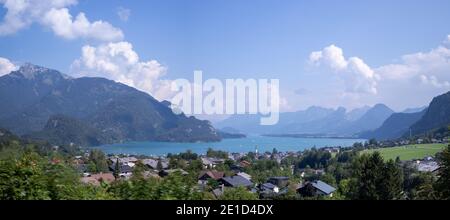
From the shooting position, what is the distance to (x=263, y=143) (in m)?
65.9

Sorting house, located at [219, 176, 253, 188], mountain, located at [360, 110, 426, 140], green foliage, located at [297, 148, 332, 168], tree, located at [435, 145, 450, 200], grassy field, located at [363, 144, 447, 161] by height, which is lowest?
green foliage, located at [297, 148, 332, 168]

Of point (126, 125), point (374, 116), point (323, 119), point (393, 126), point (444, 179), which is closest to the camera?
point (444, 179)

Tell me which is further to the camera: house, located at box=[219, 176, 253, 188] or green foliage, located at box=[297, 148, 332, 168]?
green foliage, located at box=[297, 148, 332, 168]

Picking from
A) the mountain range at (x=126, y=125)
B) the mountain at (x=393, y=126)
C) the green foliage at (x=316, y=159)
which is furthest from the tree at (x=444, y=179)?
the mountain at (x=393, y=126)

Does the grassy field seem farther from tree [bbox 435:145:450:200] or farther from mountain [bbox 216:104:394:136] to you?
tree [bbox 435:145:450:200]

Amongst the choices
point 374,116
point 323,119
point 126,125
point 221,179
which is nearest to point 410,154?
point 374,116

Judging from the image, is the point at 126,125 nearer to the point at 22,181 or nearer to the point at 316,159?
the point at 316,159

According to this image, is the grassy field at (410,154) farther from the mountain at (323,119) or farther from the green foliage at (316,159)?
the green foliage at (316,159)

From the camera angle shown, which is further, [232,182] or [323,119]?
[323,119]

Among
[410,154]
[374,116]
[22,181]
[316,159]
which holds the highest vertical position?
[374,116]

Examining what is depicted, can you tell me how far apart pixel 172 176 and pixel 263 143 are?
6260cm

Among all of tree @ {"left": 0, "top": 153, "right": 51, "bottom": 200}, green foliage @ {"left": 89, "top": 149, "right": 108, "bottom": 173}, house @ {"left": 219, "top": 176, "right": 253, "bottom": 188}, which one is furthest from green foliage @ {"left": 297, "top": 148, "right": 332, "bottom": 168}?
tree @ {"left": 0, "top": 153, "right": 51, "bottom": 200}
